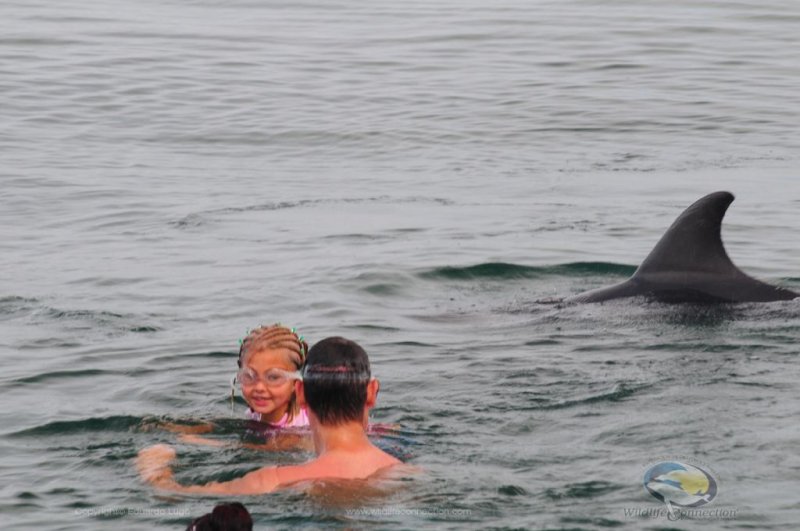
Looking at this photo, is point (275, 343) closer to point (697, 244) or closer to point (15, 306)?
point (697, 244)

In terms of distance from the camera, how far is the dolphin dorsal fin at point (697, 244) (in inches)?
435

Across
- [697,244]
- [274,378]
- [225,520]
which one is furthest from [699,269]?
[225,520]

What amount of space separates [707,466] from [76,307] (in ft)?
20.4

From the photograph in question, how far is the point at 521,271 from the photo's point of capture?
13477 mm

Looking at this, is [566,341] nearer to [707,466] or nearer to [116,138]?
[707,466]

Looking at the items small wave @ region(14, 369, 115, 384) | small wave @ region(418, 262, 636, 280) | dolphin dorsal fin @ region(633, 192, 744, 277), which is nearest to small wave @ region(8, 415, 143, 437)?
Answer: small wave @ region(14, 369, 115, 384)

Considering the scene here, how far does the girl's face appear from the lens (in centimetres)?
780

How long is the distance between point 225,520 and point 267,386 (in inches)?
104

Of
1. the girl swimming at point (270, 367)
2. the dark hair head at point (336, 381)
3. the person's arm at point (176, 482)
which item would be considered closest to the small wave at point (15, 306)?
the person's arm at point (176, 482)

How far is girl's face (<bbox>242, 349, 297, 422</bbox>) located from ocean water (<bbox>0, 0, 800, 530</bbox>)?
260 millimetres

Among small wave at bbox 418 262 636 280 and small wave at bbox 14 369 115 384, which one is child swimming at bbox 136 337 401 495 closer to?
small wave at bbox 14 369 115 384

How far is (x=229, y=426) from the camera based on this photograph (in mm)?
8609

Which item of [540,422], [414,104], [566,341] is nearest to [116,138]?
[414,104]

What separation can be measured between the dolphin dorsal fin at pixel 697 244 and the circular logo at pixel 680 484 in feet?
12.4
